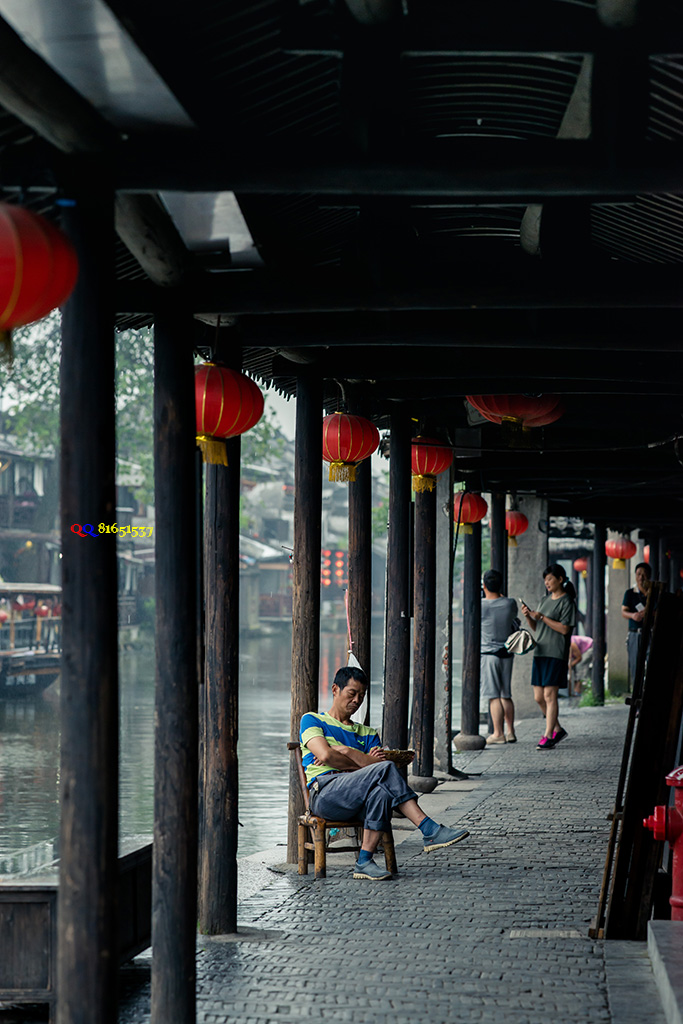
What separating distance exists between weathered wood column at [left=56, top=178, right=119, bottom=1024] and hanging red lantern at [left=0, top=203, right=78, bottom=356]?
286 mm

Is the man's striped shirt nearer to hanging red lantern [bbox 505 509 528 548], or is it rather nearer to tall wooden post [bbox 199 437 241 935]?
tall wooden post [bbox 199 437 241 935]

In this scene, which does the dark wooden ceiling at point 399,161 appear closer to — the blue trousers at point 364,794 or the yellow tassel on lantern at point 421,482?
the blue trousers at point 364,794

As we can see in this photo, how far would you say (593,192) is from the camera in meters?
3.79

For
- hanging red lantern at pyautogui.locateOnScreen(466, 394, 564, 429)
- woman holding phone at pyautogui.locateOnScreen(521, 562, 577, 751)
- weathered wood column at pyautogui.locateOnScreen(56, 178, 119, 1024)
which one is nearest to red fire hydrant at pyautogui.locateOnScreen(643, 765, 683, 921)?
weathered wood column at pyautogui.locateOnScreen(56, 178, 119, 1024)

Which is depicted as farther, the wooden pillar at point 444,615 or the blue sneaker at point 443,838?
the wooden pillar at point 444,615

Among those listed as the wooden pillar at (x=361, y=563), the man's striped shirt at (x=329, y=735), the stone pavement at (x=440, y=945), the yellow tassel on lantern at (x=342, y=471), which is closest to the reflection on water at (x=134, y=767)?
the stone pavement at (x=440, y=945)

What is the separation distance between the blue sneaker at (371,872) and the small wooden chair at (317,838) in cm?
6

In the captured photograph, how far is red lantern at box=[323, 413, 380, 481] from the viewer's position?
7.96m

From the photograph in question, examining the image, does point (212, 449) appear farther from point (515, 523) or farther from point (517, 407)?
point (515, 523)

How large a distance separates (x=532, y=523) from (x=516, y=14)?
519 inches

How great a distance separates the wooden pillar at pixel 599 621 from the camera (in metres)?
18.7

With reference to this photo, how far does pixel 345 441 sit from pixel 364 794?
2.28 metres

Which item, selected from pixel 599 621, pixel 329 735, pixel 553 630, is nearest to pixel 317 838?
pixel 329 735

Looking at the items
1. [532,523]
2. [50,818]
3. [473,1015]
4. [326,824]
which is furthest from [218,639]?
[532,523]
